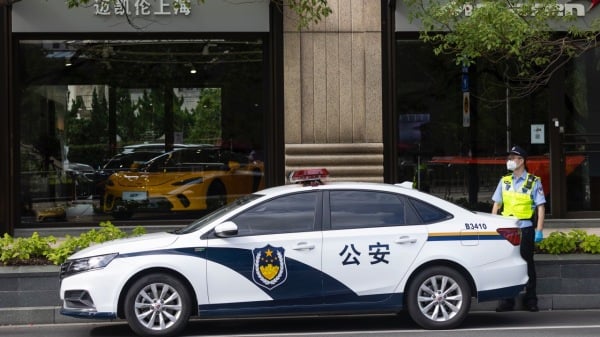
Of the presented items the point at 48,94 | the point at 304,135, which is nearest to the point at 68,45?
the point at 48,94

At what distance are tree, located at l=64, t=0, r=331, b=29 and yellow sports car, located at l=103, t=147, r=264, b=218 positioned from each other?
2540mm

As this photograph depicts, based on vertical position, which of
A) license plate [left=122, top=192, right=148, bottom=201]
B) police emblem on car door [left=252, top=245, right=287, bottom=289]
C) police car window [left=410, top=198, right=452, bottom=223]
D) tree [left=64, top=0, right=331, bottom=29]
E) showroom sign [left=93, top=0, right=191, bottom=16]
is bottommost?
police emblem on car door [left=252, top=245, right=287, bottom=289]

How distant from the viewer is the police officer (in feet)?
35.0

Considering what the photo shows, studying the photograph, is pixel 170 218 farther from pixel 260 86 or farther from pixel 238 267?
pixel 238 267

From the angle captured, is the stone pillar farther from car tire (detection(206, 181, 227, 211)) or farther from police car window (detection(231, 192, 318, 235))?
police car window (detection(231, 192, 318, 235))

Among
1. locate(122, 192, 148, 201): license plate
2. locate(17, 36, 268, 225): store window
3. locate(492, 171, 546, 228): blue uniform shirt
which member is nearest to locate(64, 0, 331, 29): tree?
locate(17, 36, 268, 225): store window

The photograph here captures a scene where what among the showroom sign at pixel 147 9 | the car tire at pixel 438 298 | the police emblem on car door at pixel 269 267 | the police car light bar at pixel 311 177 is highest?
the showroom sign at pixel 147 9

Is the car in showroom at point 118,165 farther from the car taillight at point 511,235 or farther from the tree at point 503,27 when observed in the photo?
the car taillight at point 511,235

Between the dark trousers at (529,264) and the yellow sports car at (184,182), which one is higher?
the yellow sports car at (184,182)

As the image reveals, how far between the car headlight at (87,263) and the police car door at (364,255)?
7.03ft

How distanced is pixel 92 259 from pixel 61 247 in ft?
6.64

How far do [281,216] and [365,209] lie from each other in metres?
0.87

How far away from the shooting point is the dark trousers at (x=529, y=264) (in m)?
10.6

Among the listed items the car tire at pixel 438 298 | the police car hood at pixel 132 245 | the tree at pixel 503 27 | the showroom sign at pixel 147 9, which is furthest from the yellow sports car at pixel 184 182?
the car tire at pixel 438 298
